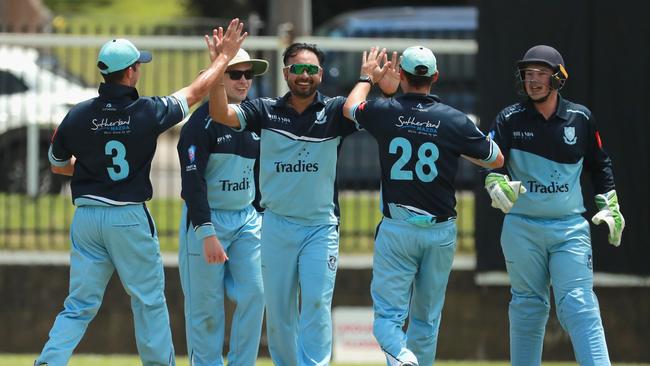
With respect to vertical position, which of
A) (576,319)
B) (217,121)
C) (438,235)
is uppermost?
(217,121)

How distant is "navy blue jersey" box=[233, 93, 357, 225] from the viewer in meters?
8.55

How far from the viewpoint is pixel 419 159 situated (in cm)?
834

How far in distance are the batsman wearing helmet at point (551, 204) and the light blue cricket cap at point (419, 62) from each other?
28.5 inches

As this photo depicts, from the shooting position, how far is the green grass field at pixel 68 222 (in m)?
12.7

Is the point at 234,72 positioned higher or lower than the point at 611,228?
higher

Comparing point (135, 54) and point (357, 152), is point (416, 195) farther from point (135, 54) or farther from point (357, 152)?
point (357, 152)

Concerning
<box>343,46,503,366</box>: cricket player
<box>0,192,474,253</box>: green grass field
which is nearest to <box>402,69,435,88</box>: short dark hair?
<box>343,46,503,366</box>: cricket player

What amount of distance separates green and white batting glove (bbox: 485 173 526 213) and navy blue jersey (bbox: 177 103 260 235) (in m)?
1.64

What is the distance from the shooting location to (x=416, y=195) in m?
8.37

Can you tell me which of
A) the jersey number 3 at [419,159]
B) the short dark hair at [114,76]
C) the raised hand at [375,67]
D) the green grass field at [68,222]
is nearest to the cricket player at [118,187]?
the short dark hair at [114,76]

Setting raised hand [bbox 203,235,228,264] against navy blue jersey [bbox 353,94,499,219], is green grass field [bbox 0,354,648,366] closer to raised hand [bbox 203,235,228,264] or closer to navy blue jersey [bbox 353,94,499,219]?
raised hand [bbox 203,235,228,264]

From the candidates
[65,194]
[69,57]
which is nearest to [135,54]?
[69,57]

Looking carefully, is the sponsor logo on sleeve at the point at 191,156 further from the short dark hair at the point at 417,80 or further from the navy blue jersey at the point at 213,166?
the short dark hair at the point at 417,80

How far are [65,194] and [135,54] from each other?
575cm
